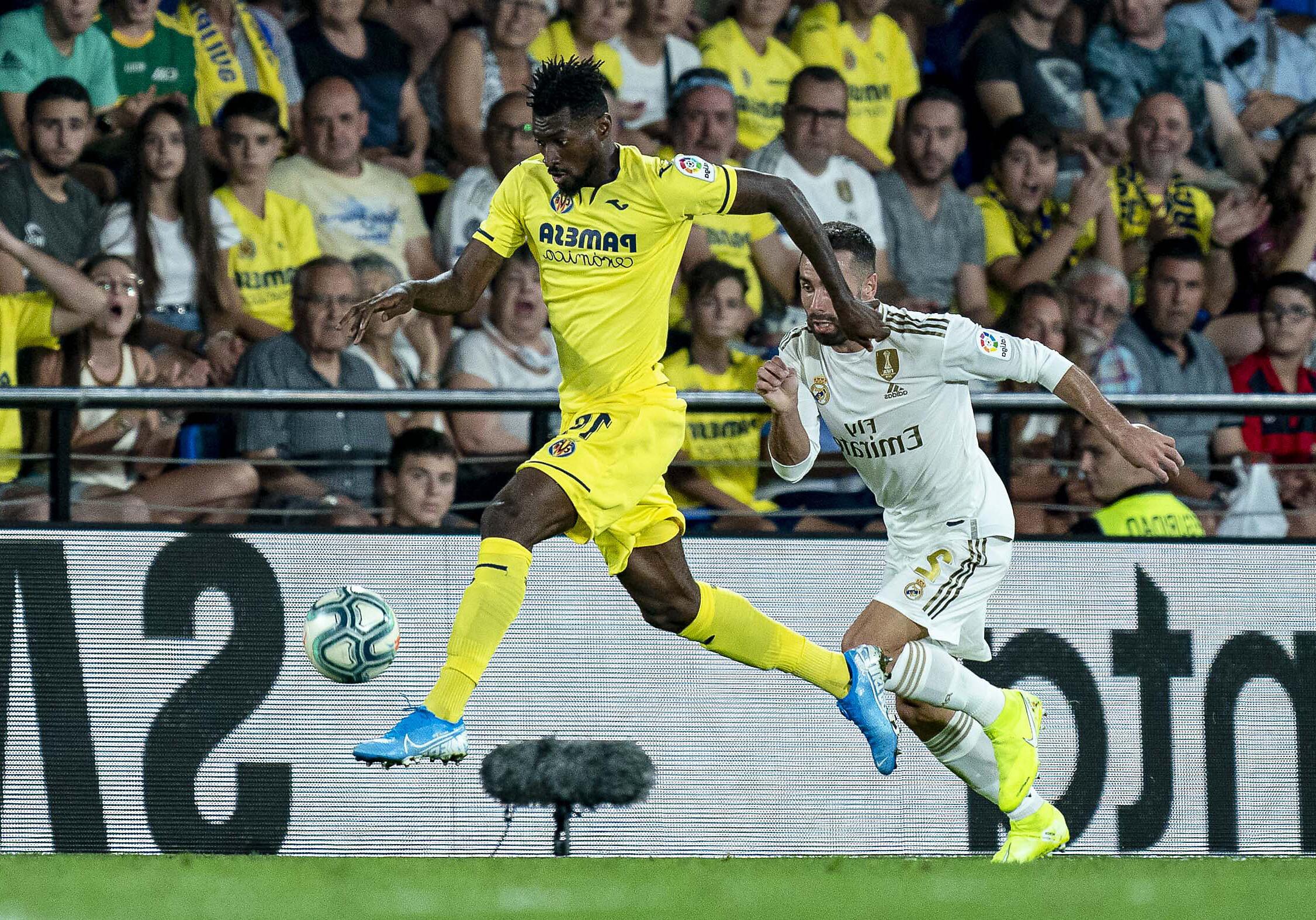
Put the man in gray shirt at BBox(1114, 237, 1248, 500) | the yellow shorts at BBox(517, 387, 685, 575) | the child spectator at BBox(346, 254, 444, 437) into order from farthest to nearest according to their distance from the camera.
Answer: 1. the man in gray shirt at BBox(1114, 237, 1248, 500)
2. the child spectator at BBox(346, 254, 444, 437)
3. the yellow shorts at BBox(517, 387, 685, 575)

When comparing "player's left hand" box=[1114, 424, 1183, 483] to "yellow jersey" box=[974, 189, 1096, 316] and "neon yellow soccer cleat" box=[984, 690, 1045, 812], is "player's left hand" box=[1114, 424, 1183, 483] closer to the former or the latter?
"neon yellow soccer cleat" box=[984, 690, 1045, 812]

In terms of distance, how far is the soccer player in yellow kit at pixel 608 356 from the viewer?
17.7 ft

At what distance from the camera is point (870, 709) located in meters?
5.92

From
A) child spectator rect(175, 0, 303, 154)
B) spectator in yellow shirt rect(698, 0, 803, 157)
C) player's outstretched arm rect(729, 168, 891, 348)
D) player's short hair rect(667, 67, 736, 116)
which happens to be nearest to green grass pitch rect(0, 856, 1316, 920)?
player's outstretched arm rect(729, 168, 891, 348)

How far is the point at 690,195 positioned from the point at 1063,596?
2364 mm

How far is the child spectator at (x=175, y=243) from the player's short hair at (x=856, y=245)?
123 inches

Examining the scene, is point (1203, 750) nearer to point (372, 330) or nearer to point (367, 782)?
point (367, 782)

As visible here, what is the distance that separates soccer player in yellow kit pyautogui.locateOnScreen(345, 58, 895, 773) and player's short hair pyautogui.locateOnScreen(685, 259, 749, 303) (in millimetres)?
2305

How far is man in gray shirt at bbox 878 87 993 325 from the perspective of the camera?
9.09 m

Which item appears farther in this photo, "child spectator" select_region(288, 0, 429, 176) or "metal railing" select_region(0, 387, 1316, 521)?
"child spectator" select_region(288, 0, 429, 176)

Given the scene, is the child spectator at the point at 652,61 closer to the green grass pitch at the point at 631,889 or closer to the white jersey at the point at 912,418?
the white jersey at the point at 912,418

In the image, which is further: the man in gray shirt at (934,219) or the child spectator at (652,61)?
the man in gray shirt at (934,219)

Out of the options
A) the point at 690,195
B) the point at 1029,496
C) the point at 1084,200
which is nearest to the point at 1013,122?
the point at 1084,200

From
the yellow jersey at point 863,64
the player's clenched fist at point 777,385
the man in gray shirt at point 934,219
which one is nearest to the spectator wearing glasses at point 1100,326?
the man in gray shirt at point 934,219
